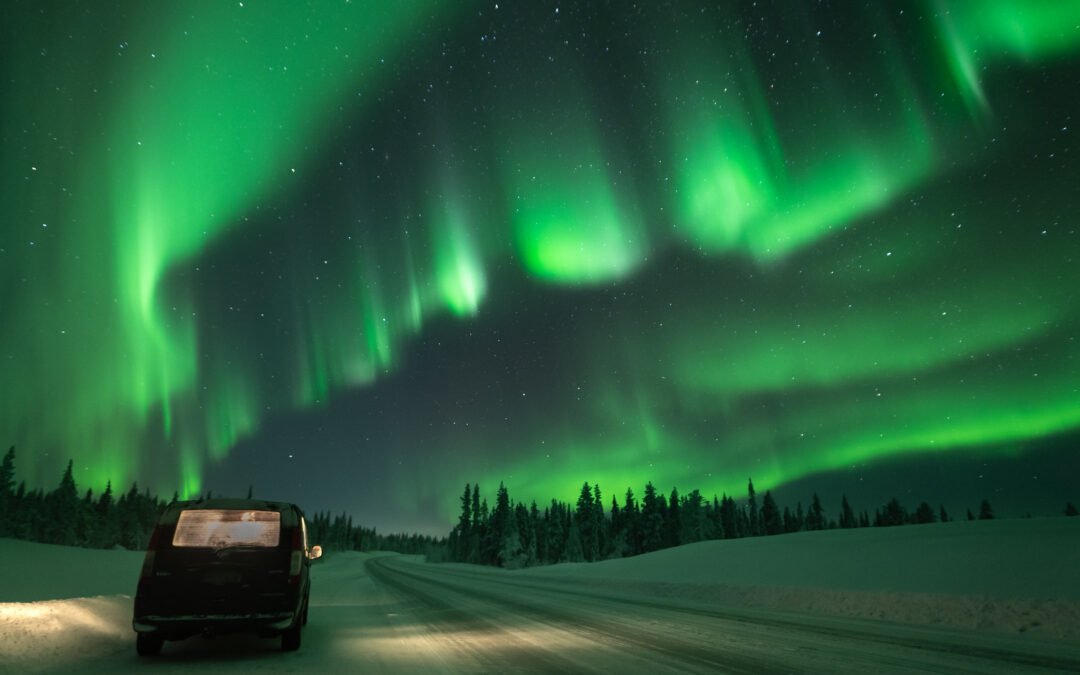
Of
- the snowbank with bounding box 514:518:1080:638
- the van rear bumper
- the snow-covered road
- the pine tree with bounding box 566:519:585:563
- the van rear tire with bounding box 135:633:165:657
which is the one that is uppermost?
the van rear bumper

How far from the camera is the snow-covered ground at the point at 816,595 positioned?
7.67 metres

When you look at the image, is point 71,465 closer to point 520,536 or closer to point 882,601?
point 520,536

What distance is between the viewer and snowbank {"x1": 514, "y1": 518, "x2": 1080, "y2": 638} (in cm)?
Result: 1107

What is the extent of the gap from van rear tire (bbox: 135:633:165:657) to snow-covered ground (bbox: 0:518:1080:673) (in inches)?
5.5

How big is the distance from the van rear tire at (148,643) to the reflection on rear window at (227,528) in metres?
1.09

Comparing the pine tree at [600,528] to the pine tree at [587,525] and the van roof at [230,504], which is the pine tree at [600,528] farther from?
the van roof at [230,504]

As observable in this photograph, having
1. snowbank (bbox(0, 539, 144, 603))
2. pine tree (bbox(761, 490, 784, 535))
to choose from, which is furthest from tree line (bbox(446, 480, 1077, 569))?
snowbank (bbox(0, 539, 144, 603))

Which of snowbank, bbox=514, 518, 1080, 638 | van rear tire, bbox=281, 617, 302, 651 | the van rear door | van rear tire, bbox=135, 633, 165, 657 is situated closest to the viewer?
the van rear door

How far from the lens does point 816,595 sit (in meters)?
14.9

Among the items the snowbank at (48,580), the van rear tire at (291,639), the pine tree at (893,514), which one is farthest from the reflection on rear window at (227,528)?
the pine tree at (893,514)

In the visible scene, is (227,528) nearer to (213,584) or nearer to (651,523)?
(213,584)

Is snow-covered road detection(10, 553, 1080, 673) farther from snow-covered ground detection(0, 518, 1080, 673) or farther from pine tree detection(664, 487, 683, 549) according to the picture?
pine tree detection(664, 487, 683, 549)

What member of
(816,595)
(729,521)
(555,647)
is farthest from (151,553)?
(729,521)

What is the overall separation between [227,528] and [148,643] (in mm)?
1569
